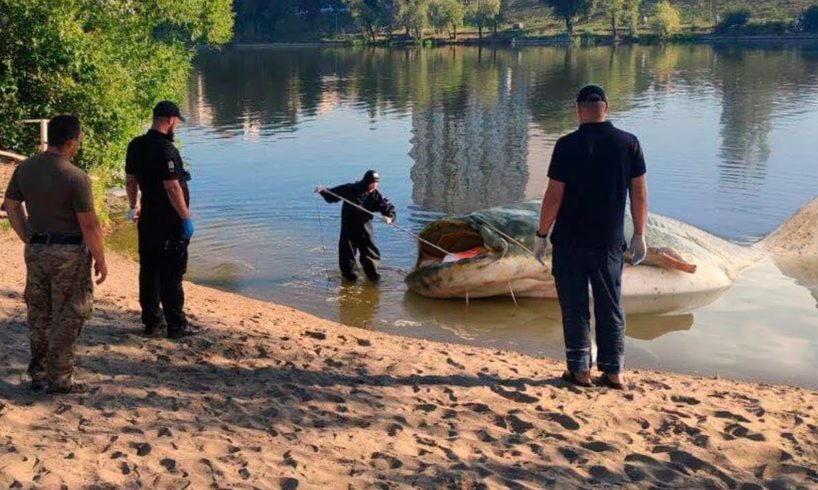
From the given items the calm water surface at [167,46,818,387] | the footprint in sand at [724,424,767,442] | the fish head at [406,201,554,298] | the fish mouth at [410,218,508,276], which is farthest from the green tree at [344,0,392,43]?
the footprint in sand at [724,424,767,442]

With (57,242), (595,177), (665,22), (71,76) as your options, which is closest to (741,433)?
(595,177)

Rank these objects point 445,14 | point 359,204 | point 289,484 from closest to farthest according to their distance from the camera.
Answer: point 289,484 < point 359,204 < point 445,14

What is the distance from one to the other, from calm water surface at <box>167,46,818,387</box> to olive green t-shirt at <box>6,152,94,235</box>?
5.31 meters

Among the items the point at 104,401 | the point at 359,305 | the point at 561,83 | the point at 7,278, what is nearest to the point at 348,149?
the point at 359,305

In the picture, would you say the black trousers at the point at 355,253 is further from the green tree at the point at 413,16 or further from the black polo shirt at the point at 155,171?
the green tree at the point at 413,16

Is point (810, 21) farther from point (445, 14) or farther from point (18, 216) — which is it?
point (18, 216)

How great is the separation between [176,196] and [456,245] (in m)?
5.40

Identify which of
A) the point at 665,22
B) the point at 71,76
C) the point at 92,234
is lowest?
the point at 92,234

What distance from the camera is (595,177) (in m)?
6.94

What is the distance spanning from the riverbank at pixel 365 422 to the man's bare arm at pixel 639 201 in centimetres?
133

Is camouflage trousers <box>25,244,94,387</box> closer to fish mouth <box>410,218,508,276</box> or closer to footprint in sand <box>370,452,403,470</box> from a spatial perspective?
footprint in sand <box>370,452,403,470</box>

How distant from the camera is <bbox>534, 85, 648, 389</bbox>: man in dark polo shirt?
6.93 metres

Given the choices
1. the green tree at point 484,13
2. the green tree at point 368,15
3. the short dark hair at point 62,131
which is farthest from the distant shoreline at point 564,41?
the short dark hair at point 62,131

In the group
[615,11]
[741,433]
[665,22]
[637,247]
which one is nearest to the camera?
[741,433]
